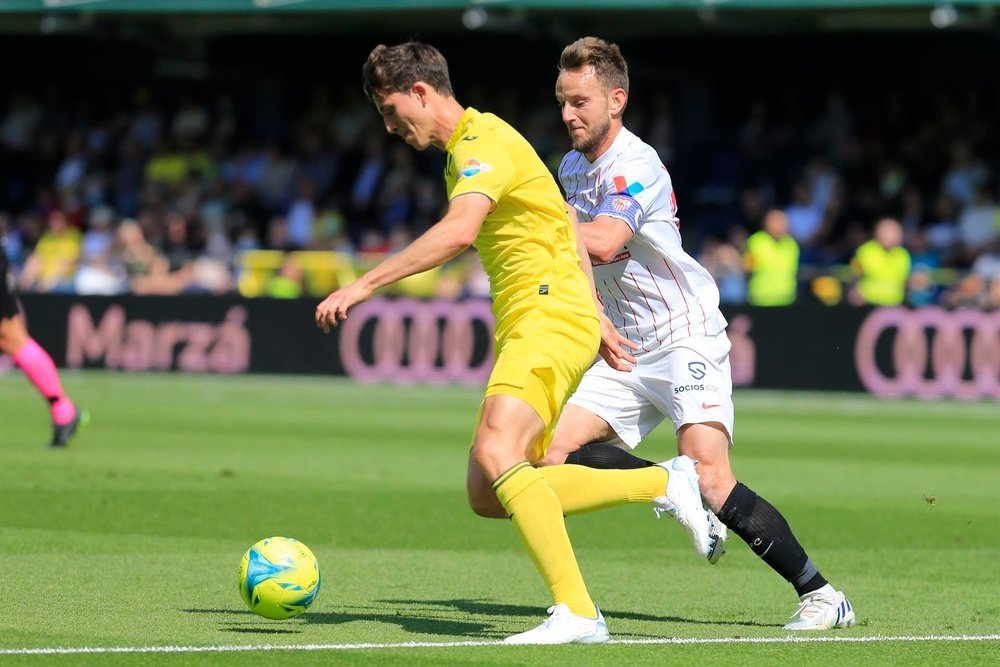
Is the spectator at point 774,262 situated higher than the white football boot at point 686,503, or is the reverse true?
the spectator at point 774,262

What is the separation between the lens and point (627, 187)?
7176mm

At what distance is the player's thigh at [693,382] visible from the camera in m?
7.19

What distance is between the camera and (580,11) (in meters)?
28.4

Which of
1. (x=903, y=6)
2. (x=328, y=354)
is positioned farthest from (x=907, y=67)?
(x=328, y=354)

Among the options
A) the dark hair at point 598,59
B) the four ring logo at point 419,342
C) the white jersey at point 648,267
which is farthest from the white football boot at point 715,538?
the four ring logo at point 419,342

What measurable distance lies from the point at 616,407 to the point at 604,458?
0.37 meters

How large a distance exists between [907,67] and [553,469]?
2549 cm

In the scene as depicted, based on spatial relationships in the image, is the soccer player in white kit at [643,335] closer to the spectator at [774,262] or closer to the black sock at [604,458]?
the black sock at [604,458]

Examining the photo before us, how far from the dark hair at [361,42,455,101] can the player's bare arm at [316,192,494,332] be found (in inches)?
18.9

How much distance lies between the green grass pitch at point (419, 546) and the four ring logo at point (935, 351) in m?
3.24

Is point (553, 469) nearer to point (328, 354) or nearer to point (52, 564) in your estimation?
point (52, 564)

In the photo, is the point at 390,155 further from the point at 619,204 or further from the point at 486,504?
the point at 486,504

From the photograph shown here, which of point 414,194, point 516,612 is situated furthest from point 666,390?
point 414,194

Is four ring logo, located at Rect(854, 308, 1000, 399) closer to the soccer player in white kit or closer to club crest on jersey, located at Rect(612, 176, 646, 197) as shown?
the soccer player in white kit
